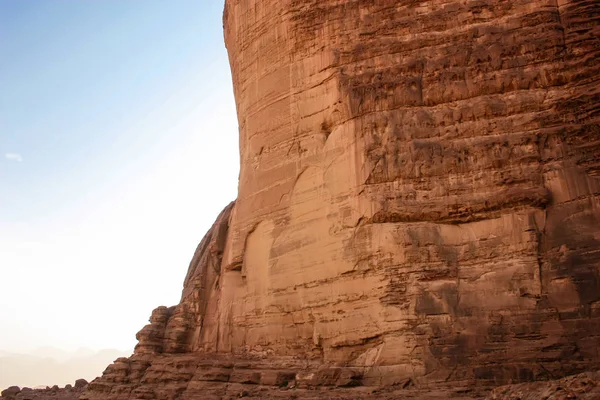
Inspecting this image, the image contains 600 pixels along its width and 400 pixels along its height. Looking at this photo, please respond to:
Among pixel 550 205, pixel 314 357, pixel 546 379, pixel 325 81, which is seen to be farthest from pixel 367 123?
pixel 546 379

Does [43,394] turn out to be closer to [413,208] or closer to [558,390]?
[413,208]

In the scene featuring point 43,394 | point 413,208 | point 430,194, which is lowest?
point 43,394

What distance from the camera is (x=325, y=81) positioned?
21.3 metres

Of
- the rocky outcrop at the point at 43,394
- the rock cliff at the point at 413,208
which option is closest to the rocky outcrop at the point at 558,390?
the rock cliff at the point at 413,208

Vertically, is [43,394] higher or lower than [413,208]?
lower

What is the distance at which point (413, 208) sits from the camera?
18000 millimetres

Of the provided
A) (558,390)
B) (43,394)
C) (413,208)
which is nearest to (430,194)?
(413,208)

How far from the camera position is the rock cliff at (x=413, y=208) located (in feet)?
52.5

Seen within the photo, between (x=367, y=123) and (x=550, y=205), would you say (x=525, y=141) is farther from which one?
(x=367, y=123)

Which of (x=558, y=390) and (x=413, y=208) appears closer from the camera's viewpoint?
(x=558, y=390)

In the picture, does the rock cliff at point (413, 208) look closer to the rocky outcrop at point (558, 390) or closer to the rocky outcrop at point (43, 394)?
the rocky outcrop at point (558, 390)

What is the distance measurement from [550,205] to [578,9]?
6352 millimetres

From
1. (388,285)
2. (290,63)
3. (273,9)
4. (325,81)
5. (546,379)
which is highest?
(273,9)

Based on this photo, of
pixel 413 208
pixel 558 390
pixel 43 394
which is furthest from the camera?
pixel 43 394
